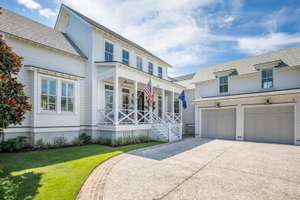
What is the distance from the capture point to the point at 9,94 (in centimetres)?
629

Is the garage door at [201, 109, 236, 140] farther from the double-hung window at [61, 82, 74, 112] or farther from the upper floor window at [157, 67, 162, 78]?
the double-hung window at [61, 82, 74, 112]

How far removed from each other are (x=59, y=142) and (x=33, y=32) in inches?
275

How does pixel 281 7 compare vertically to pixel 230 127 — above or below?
above

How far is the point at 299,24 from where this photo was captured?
12273 mm

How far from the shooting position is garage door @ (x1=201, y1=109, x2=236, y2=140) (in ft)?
51.2

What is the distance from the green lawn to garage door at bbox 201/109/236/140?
11.6 m

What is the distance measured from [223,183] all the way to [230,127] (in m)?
11.7

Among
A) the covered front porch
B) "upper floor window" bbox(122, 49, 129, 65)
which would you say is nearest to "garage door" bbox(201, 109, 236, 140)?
the covered front porch

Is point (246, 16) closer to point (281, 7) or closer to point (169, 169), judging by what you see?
point (281, 7)

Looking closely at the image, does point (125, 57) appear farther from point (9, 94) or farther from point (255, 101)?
point (255, 101)

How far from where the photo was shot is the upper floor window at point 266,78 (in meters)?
14.9

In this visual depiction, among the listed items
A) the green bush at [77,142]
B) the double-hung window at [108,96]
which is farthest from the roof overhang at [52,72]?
the green bush at [77,142]

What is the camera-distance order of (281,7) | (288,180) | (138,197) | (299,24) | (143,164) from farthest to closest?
(299,24), (281,7), (143,164), (288,180), (138,197)

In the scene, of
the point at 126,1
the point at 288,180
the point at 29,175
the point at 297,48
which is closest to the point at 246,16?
the point at 126,1
